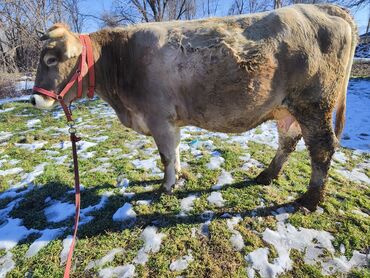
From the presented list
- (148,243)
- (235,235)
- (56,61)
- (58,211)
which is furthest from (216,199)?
(56,61)

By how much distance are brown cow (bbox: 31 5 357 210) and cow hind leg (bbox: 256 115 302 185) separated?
50 cm

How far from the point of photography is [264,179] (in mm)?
4180

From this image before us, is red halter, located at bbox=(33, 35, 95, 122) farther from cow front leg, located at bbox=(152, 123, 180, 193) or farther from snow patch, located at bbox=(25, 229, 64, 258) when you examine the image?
snow patch, located at bbox=(25, 229, 64, 258)

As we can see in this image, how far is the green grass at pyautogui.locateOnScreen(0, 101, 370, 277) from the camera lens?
2.84 metres

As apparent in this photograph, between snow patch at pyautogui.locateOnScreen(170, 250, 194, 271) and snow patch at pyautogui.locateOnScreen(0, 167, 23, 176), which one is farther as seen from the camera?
snow patch at pyautogui.locateOnScreen(0, 167, 23, 176)

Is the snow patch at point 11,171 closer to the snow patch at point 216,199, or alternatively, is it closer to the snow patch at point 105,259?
the snow patch at point 105,259

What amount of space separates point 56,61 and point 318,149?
3026 mm

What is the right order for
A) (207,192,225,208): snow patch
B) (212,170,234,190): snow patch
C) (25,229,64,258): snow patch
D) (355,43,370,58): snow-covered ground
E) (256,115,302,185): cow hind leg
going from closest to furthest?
(25,229,64,258): snow patch → (207,192,225,208): snow patch → (256,115,302,185): cow hind leg → (212,170,234,190): snow patch → (355,43,370,58): snow-covered ground

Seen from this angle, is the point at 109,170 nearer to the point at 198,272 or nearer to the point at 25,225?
the point at 25,225

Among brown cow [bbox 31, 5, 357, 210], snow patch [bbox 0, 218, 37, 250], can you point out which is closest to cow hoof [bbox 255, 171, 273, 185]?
brown cow [bbox 31, 5, 357, 210]

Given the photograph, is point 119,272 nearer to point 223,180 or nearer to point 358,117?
point 223,180

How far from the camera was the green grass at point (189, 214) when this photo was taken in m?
2.84

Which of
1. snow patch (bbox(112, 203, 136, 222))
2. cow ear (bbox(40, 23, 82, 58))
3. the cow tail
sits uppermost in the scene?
cow ear (bbox(40, 23, 82, 58))

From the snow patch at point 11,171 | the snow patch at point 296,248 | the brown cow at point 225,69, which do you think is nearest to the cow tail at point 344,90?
the brown cow at point 225,69
